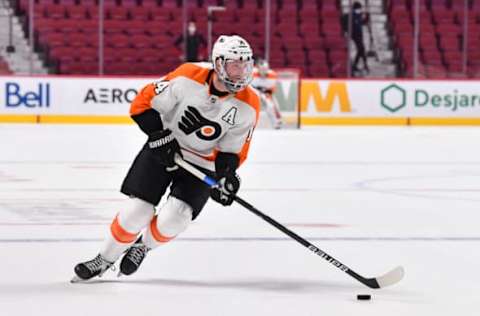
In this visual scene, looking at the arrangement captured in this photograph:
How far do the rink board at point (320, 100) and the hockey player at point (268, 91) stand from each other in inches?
14.1

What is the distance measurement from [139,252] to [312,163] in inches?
202

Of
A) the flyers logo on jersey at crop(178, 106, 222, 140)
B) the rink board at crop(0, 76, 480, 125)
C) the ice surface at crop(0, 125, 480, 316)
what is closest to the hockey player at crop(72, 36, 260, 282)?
the flyers logo on jersey at crop(178, 106, 222, 140)

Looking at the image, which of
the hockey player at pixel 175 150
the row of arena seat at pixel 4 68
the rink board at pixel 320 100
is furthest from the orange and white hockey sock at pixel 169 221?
the rink board at pixel 320 100

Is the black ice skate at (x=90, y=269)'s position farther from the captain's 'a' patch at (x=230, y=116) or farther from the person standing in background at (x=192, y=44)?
the person standing in background at (x=192, y=44)

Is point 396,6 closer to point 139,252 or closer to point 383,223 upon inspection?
point 383,223

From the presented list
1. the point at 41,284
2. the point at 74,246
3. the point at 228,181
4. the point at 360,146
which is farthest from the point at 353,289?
the point at 360,146

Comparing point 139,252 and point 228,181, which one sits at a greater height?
point 228,181

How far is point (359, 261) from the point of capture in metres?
4.38

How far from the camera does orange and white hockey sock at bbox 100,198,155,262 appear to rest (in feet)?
12.5

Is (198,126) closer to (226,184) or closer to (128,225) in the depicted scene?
(226,184)

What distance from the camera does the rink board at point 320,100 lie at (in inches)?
538

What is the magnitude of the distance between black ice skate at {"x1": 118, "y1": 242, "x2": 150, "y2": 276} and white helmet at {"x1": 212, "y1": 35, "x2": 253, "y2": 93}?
2.12 ft

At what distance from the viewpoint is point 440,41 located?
48.2 feet

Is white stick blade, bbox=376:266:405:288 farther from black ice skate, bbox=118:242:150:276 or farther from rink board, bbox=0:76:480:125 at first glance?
rink board, bbox=0:76:480:125
